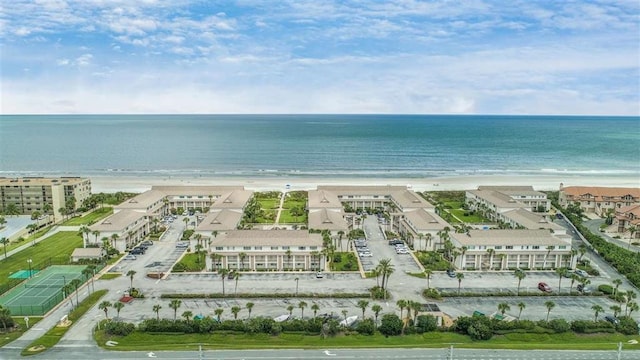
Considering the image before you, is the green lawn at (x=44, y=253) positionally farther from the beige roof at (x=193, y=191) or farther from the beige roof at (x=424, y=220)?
the beige roof at (x=424, y=220)

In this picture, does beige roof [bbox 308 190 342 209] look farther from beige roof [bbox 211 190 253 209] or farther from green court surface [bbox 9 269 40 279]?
green court surface [bbox 9 269 40 279]

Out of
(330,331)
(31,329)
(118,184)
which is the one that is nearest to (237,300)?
(330,331)

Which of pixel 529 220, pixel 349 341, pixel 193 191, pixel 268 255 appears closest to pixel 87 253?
pixel 268 255

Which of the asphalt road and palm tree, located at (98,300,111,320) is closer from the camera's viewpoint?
the asphalt road

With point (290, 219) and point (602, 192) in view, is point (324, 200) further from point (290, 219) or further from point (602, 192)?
point (602, 192)

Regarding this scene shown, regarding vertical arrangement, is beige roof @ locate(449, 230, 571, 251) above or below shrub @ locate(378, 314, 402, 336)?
Result: above

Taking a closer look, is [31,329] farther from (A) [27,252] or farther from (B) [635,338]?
(B) [635,338]

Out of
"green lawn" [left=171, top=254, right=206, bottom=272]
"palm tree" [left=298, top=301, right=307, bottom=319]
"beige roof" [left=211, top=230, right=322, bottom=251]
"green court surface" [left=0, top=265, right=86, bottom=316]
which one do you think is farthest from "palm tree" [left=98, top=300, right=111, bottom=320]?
"palm tree" [left=298, top=301, right=307, bottom=319]
